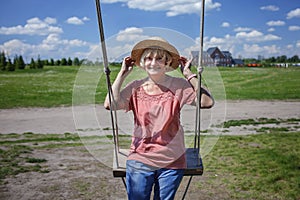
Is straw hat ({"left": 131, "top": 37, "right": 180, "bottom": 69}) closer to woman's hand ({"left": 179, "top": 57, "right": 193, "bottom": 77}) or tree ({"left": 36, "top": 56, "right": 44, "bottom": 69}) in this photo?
woman's hand ({"left": 179, "top": 57, "right": 193, "bottom": 77})

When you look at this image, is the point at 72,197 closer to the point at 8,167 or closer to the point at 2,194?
the point at 2,194

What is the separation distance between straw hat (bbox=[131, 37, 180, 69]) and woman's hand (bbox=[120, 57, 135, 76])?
0.03 m

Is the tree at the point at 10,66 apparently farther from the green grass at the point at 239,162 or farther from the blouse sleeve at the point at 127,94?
the blouse sleeve at the point at 127,94

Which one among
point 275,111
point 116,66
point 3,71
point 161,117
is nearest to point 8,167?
point 116,66

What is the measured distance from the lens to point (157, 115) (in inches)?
84.0

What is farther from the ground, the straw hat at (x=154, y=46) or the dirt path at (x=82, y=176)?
the straw hat at (x=154, y=46)

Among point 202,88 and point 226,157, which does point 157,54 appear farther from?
point 226,157

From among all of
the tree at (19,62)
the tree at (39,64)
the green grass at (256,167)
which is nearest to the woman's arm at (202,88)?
the green grass at (256,167)

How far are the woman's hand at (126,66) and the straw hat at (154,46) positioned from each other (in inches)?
1.4

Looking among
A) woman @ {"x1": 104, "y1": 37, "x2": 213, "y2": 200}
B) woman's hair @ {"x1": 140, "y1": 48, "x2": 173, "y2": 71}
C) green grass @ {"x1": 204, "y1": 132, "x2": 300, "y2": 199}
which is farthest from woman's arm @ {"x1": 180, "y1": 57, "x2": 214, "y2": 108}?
green grass @ {"x1": 204, "y1": 132, "x2": 300, "y2": 199}

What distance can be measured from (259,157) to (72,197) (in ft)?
9.67

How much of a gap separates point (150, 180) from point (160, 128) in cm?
31

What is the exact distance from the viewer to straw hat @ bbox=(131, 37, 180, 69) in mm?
2189

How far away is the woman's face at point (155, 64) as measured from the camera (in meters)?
2.18
